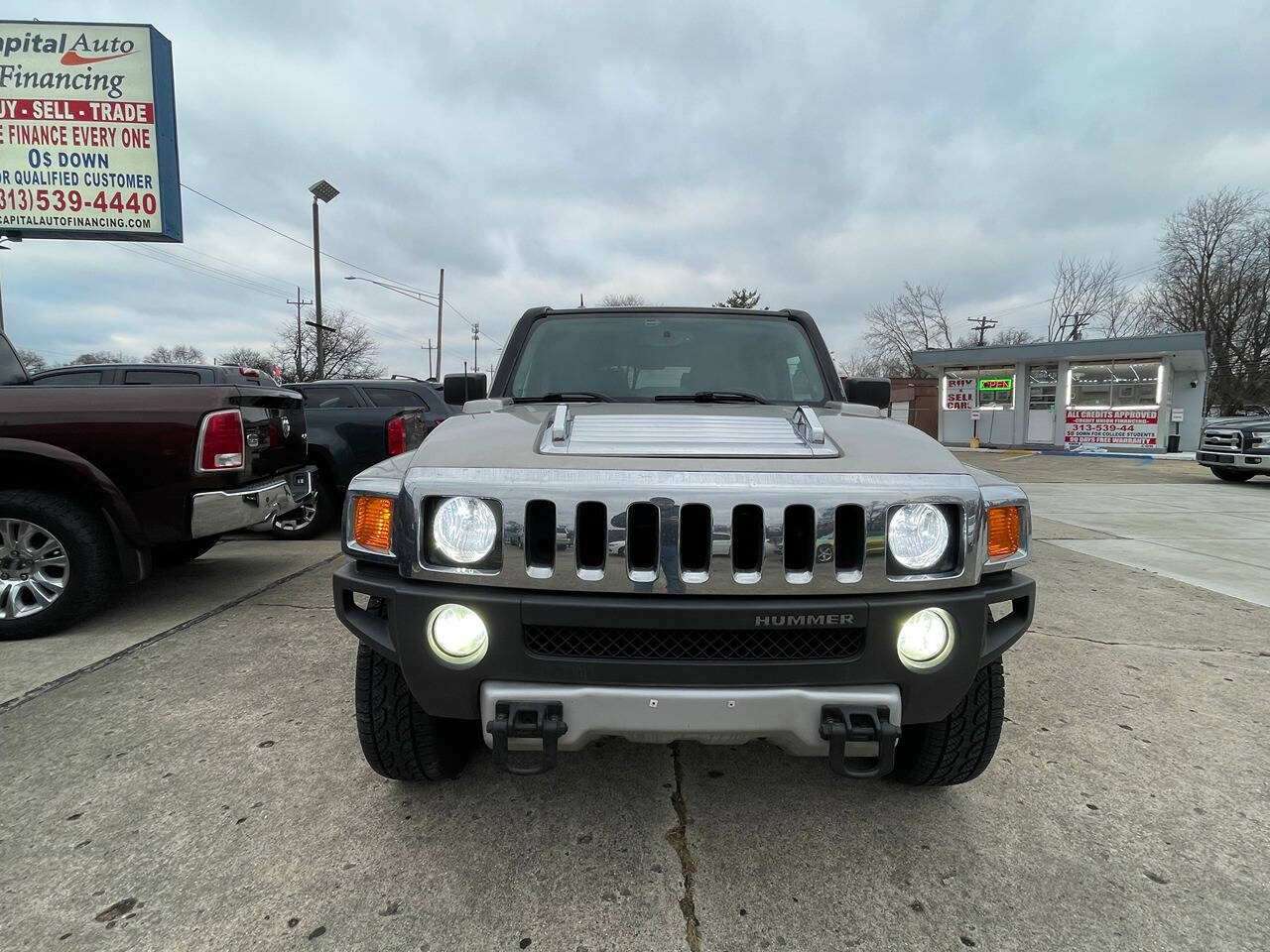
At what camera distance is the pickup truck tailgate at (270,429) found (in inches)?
149

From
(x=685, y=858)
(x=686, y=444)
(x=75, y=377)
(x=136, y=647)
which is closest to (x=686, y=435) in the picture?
(x=686, y=444)

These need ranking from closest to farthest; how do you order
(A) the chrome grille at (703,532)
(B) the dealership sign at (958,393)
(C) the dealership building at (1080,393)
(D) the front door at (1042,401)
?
(A) the chrome grille at (703,532) → (C) the dealership building at (1080,393) → (D) the front door at (1042,401) → (B) the dealership sign at (958,393)

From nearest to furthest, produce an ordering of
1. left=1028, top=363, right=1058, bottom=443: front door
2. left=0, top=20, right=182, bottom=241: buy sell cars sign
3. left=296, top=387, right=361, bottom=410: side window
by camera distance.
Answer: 1. left=296, top=387, right=361, bottom=410: side window
2. left=0, top=20, right=182, bottom=241: buy sell cars sign
3. left=1028, top=363, right=1058, bottom=443: front door

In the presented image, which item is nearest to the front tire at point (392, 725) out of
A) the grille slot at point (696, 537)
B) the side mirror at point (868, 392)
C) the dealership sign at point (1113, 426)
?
the grille slot at point (696, 537)

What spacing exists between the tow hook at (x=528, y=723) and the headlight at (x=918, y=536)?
89cm

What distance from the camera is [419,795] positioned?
6.73ft

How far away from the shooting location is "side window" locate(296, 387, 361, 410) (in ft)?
23.3

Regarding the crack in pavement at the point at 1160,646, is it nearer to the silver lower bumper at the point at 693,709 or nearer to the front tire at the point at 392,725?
the silver lower bumper at the point at 693,709

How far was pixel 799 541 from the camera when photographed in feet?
5.03

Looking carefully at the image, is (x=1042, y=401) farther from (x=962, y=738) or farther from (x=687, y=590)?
(x=687, y=590)

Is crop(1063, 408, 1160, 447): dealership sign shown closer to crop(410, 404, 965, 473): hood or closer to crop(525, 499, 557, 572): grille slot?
crop(410, 404, 965, 473): hood

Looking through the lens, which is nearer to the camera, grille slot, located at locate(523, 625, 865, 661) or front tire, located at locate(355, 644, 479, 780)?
grille slot, located at locate(523, 625, 865, 661)

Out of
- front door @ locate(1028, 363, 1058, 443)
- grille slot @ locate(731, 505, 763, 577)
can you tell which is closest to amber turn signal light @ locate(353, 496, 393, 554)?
grille slot @ locate(731, 505, 763, 577)

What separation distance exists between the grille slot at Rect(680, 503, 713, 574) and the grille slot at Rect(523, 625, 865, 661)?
18 centimetres
